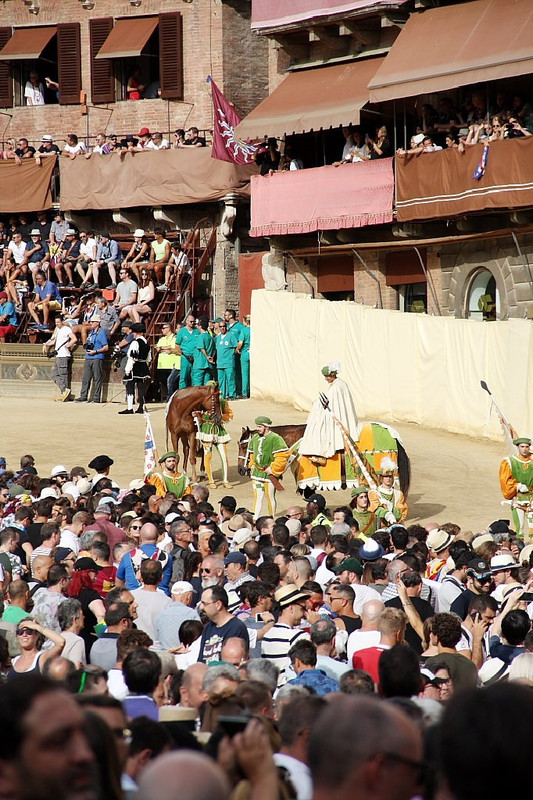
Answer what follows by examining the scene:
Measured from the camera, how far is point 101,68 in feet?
117

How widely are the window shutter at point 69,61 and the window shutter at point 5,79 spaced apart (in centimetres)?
174

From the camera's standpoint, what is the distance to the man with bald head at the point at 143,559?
34.3ft

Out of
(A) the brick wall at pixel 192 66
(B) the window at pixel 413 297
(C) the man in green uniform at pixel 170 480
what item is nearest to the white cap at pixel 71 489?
(C) the man in green uniform at pixel 170 480

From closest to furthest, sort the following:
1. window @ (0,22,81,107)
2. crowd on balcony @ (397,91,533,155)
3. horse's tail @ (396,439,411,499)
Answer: horse's tail @ (396,439,411,499) → crowd on balcony @ (397,91,533,155) → window @ (0,22,81,107)

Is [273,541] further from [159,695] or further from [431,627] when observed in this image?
[159,695]

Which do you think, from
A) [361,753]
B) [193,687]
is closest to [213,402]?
[193,687]

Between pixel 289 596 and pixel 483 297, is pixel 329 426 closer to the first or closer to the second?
pixel 289 596

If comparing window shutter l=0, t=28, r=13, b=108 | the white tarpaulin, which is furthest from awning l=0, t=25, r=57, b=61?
the white tarpaulin

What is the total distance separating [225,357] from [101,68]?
11967 millimetres

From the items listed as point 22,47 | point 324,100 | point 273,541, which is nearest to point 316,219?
point 324,100

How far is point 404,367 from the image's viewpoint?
25016mm

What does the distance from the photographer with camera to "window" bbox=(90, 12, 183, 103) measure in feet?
29.7

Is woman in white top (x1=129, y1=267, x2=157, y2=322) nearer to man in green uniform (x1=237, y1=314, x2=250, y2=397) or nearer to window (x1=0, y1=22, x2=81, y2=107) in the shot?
man in green uniform (x1=237, y1=314, x2=250, y2=397)

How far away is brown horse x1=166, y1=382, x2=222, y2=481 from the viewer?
19781 mm
